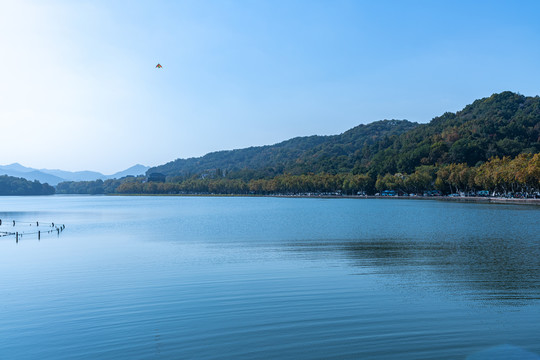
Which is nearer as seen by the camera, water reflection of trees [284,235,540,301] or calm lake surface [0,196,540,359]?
calm lake surface [0,196,540,359]

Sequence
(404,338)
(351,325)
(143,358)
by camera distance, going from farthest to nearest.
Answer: (351,325) → (404,338) → (143,358)

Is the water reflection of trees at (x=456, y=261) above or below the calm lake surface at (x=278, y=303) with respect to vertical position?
above

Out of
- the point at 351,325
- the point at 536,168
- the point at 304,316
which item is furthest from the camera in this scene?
the point at 536,168

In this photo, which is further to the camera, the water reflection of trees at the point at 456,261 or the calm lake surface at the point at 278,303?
the water reflection of trees at the point at 456,261

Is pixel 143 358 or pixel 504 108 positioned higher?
pixel 504 108

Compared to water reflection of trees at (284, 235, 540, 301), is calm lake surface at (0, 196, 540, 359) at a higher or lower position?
lower

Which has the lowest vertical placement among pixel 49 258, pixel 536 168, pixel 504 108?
pixel 49 258

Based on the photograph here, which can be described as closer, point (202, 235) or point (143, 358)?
point (143, 358)

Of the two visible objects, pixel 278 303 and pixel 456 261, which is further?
pixel 456 261

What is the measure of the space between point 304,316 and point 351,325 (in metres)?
1.18

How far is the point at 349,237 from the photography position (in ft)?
85.3

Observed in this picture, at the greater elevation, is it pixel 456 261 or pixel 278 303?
pixel 456 261

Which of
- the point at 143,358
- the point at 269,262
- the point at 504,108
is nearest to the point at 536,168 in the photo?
the point at 269,262

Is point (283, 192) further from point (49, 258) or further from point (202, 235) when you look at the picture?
point (49, 258)
